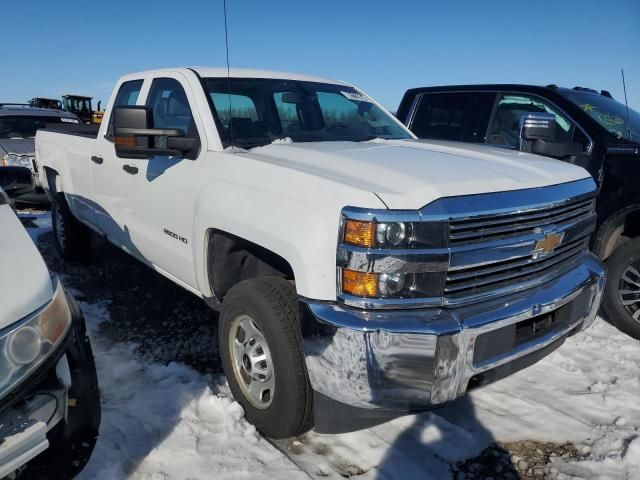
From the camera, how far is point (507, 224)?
2348mm

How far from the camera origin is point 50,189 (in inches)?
226

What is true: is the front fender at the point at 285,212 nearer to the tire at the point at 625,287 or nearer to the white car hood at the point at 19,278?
the white car hood at the point at 19,278

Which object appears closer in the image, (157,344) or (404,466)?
(404,466)

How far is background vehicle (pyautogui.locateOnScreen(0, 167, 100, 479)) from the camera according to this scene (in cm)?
167

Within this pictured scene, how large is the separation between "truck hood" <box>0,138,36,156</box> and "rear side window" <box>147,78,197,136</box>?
602 centimetres

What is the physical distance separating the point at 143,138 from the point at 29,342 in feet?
5.02

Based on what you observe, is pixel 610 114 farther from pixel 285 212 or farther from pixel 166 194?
pixel 166 194

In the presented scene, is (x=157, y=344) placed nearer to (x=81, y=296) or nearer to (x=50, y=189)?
(x=81, y=296)

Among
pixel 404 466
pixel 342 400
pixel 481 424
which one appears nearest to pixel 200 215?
pixel 342 400

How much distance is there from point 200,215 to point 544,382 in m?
2.42

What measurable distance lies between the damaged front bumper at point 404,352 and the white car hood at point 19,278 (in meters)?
1.01

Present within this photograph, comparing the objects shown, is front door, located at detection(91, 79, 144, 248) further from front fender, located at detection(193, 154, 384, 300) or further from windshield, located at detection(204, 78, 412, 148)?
front fender, located at detection(193, 154, 384, 300)

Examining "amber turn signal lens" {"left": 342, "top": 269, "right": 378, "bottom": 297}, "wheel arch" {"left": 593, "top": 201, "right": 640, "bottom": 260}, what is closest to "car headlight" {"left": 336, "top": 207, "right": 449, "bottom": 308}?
"amber turn signal lens" {"left": 342, "top": 269, "right": 378, "bottom": 297}

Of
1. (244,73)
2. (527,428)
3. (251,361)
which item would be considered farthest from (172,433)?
(244,73)
